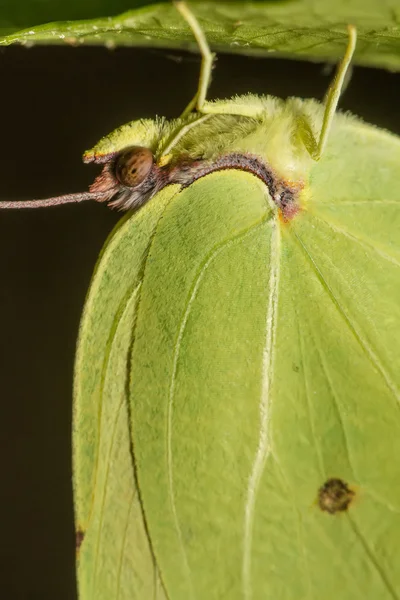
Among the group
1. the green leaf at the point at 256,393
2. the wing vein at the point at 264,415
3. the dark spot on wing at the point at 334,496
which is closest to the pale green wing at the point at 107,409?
the green leaf at the point at 256,393

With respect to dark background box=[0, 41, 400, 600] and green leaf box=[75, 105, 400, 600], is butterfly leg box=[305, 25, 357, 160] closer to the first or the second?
green leaf box=[75, 105, 400, 600]

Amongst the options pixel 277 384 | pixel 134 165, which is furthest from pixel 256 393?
pixel 134 165

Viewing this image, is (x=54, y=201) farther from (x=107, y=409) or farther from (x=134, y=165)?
(x=107, y=409)

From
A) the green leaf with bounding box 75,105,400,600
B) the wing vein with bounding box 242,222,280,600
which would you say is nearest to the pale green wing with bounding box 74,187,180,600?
the green leaf with bounding box 75,105,400,600

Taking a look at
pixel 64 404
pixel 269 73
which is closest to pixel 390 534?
pixel 269 73

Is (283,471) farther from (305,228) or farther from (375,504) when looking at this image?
(305,228)

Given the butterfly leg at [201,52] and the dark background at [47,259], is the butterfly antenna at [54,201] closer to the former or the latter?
the butterfly leg at [201,52]
